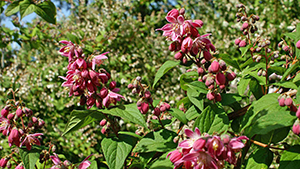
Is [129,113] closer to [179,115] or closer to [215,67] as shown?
[179,115]

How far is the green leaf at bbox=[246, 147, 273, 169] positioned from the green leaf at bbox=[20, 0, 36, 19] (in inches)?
76.8

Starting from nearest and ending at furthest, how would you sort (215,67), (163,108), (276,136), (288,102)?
(288,102) → (215,67) → (276,136) → (163,108)

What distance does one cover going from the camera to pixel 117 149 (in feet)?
3.48

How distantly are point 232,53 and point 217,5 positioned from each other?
4.45 feet

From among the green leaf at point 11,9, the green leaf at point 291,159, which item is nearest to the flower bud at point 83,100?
the green leaf at point 291,159

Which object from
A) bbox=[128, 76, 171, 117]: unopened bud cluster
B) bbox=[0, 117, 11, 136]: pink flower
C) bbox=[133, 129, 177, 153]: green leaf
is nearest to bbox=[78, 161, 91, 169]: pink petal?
bbox=[133, 129, 177, 153]: green leaf

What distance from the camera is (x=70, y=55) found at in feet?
3.69

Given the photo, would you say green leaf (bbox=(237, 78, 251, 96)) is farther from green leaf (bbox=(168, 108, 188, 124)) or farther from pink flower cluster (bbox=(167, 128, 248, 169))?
pink flower cluster (bbox=(167, 128, 248, 169))

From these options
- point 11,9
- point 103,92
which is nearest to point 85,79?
point 103,92

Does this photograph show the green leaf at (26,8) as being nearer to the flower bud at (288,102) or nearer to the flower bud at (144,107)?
the flower bud at (144,107)

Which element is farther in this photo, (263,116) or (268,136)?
(268,136)

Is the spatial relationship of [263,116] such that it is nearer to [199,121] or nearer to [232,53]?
[199,121]

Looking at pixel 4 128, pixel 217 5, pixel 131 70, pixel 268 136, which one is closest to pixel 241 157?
pixel 268 136

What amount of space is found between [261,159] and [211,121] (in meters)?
0.30
